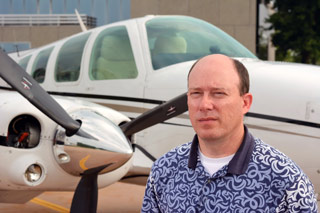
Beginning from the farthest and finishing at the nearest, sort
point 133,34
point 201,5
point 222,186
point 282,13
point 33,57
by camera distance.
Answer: point 282,13, point 201,5, point 33,57, point 133,34, point 222,186

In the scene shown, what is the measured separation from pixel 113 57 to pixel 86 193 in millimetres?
2226

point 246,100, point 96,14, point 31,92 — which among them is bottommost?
point 96,14

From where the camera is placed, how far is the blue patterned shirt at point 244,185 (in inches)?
69.2

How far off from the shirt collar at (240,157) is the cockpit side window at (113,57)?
5234mm

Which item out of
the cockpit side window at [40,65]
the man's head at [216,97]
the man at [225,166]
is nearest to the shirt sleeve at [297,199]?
the man at [225,166]

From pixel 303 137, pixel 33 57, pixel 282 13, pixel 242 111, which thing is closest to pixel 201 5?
pixel 282 13

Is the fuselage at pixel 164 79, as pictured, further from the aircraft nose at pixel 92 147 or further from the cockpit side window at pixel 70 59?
the aircraft nose at pixel 92 147

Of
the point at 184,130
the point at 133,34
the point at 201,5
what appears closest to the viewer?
the point at 184,130

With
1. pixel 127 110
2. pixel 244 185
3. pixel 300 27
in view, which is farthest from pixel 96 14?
pixel 244 185

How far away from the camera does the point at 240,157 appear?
1.81 metres

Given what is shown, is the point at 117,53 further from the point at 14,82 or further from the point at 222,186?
the point at 222,186

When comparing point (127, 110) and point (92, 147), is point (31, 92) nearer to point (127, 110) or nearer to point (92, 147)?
point (92, 147)

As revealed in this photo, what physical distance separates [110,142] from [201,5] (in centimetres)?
2653

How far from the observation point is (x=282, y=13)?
110ft
